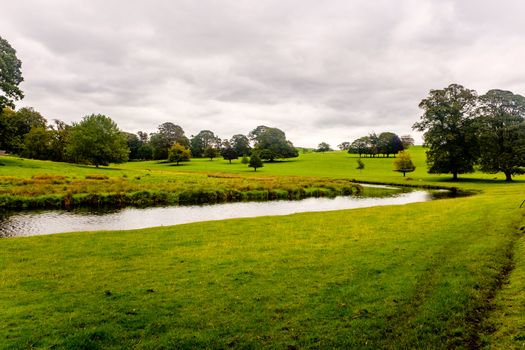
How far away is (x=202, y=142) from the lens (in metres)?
184

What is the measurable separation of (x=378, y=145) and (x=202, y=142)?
88.0 metres

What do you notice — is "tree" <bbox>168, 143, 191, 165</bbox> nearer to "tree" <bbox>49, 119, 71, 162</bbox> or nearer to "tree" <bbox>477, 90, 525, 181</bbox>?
"tree" <bbox>49, 119, 71, 162</bbox>

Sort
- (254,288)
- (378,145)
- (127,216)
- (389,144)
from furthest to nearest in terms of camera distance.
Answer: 1. (378,145)
2. (389,144)
3. (127,216)
4. (254,288)

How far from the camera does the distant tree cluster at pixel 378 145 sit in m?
155

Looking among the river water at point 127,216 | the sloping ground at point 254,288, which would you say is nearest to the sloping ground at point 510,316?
the sloping ground at point 254,288

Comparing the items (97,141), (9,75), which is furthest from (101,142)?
(9,75)

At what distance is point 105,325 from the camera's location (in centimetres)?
914

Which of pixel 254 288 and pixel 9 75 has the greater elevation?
pixel 9 75

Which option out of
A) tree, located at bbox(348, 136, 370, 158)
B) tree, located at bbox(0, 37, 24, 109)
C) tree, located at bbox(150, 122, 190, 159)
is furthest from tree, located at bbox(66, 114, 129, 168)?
tree, located at bbox(348, 136, 370, 158)

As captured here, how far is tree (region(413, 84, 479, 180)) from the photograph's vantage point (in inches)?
2640

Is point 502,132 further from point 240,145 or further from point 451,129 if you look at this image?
point 240,145

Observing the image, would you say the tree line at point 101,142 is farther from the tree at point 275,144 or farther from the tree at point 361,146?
the tree at point 361,146

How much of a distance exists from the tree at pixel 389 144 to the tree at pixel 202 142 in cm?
7848

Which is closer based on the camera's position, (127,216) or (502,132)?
(127,216)
